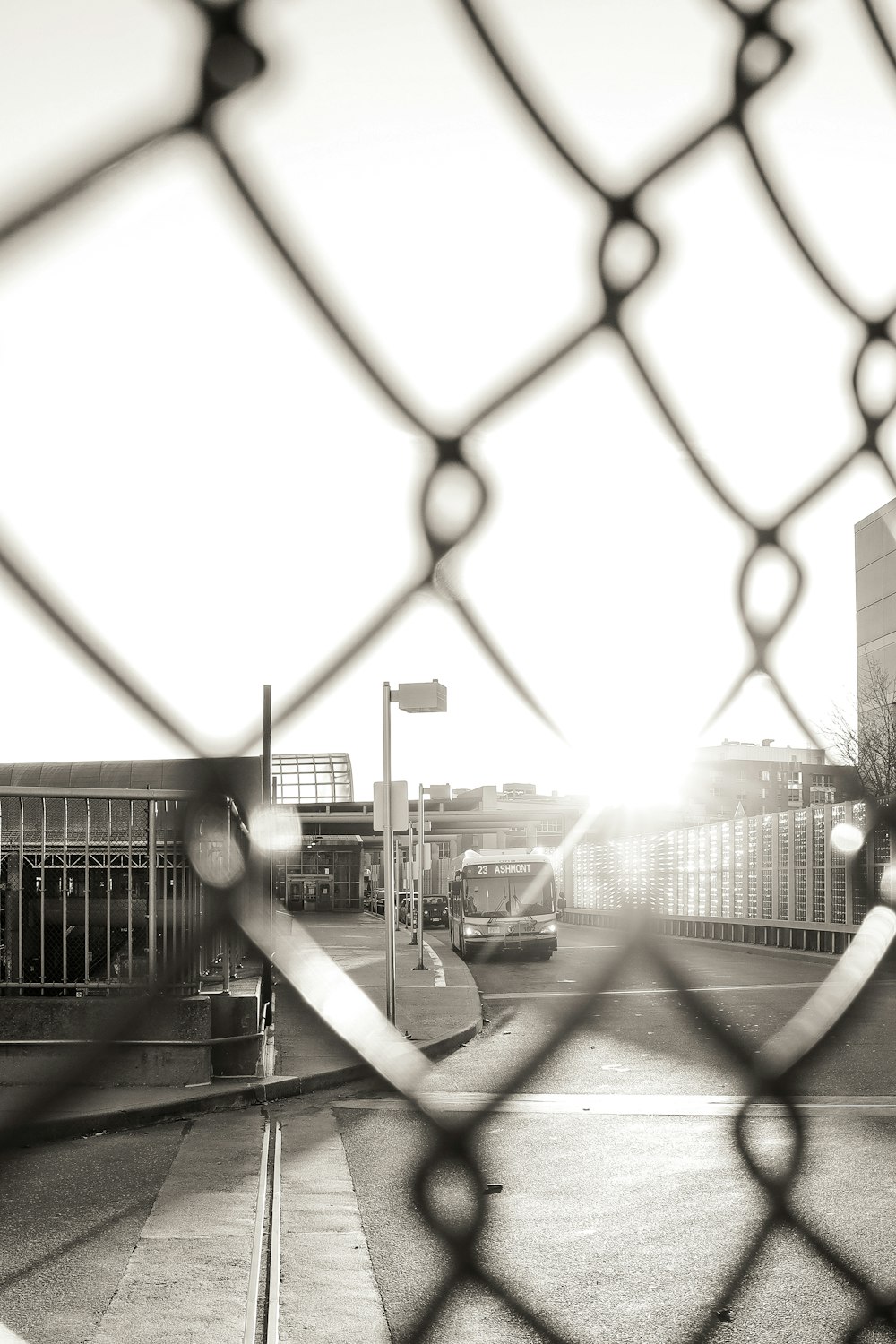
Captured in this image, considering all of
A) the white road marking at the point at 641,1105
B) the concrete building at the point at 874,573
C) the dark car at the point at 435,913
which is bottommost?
the dark car at the point at 435,913

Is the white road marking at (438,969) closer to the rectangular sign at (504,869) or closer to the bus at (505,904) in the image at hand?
the bus at (505,904)

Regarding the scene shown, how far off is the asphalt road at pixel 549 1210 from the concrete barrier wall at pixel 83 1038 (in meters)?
0.73

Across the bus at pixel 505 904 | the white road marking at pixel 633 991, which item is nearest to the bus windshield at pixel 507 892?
the bus at pixel 505 904

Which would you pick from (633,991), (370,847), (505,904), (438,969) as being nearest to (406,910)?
(370,847)

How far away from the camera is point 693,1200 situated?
219 inches

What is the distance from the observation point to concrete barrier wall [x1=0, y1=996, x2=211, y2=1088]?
7879 mm

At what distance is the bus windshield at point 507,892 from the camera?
81.9 ft

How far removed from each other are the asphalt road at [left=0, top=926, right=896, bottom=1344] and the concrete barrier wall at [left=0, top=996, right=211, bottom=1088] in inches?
28.9

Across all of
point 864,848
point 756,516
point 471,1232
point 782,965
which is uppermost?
point 756,516

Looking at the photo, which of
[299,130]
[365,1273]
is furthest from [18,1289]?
[299,130]

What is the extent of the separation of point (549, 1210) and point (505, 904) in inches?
776

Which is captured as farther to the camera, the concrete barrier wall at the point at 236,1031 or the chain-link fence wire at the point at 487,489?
the concrete barrier wall at the point at 236,1031

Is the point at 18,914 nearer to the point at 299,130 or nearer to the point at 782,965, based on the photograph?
the point at 299,130

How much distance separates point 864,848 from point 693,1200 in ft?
14.0
